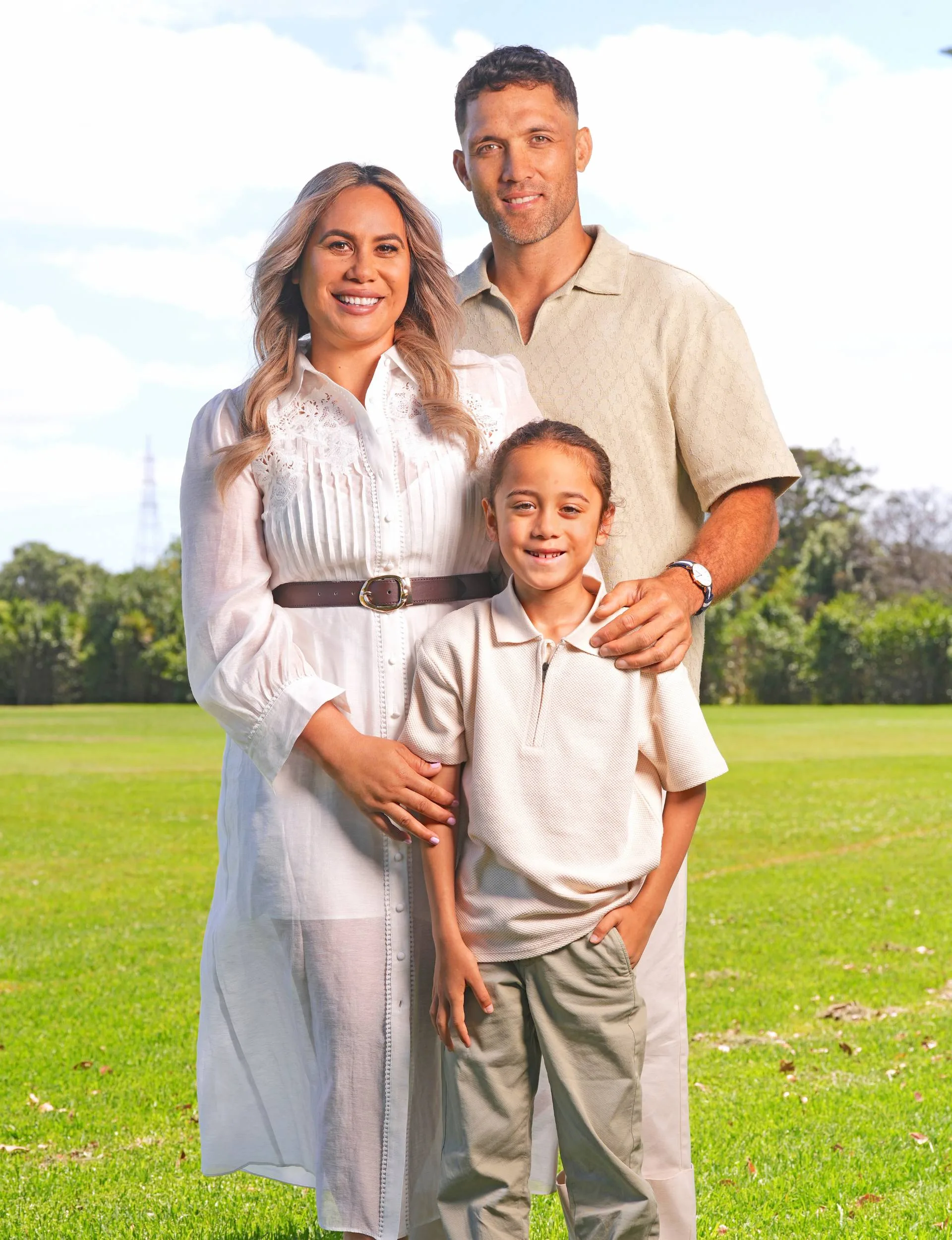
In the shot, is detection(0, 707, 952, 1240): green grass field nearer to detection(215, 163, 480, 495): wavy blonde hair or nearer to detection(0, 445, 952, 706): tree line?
detection(215, 163, 480, 495): wavy blonde hair

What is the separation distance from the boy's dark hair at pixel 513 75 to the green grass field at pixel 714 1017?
134 inches

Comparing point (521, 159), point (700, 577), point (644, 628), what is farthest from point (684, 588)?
point (521, 159)

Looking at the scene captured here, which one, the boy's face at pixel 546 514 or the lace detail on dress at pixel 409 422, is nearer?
the boy's face at pixel 546 514

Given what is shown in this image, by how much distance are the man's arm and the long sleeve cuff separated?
0.55 m

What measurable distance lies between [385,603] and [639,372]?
977 millimetres

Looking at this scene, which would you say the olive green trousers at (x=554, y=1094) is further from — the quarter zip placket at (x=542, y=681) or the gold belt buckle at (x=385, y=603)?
the gold belt buckle at (x=385, y=603)

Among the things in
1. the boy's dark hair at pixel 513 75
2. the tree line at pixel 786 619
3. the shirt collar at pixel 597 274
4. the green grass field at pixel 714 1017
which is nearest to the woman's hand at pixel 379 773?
the shirt collar at pixel 597 274

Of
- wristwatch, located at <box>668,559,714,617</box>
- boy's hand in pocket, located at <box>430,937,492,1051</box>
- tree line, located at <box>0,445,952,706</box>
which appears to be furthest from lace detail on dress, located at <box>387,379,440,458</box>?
tree line, located at <box>0,445,952,706</box>

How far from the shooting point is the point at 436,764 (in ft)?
8.86

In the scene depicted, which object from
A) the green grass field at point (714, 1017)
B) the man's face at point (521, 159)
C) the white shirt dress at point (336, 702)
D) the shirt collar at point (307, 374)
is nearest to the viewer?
the white shirt dress at point (336, 702)

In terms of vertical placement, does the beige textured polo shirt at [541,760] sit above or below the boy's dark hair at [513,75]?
below

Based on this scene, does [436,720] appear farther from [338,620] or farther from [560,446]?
[560,446]

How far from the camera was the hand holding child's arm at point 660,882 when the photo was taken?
2705 millimetres

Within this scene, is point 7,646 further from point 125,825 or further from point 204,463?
point 204,463
